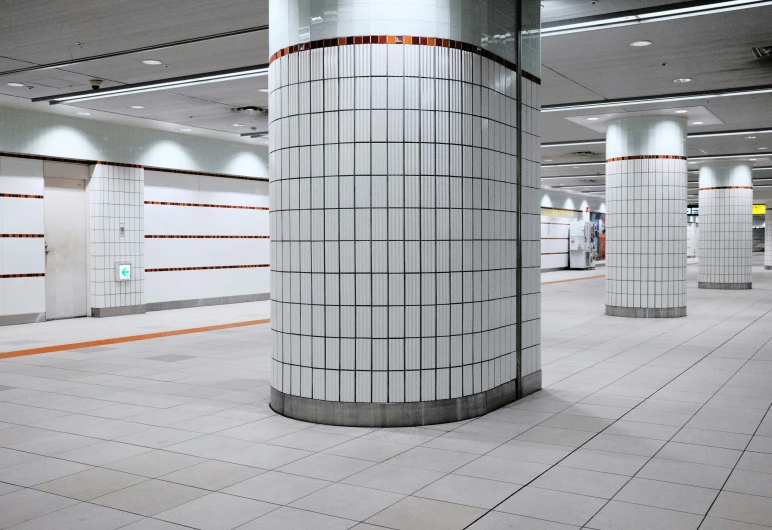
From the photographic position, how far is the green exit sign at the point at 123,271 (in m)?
14.1

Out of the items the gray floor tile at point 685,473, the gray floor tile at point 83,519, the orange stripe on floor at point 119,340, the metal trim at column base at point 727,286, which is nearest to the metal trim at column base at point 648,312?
the orange stripe on floor at point 119,340

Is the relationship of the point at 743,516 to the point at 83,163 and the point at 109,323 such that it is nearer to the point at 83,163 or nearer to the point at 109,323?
the point at 109,323

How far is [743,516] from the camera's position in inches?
143

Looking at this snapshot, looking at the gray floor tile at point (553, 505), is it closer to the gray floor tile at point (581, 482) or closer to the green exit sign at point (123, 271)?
the gray floor tile at point (581, 482)

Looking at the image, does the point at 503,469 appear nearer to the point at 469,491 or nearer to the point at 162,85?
the point at 469,491

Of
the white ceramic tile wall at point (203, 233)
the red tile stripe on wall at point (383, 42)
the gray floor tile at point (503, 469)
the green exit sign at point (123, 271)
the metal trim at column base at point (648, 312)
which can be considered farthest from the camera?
the white ceramic tile wall at point (203, 233)

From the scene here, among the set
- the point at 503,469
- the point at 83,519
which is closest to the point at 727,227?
the point at 503,469

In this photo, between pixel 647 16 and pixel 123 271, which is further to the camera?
pixel 123 271

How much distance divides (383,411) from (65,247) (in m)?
10.3

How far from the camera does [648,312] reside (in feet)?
44.5

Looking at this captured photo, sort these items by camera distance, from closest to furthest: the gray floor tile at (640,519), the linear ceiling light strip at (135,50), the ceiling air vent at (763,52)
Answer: the gray floor tile at (640,519), the linear ceiling light strip at (135,50), the ceiling air vent at (763,52)

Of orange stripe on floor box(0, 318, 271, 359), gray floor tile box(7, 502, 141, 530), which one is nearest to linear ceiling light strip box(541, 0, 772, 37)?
gray floor tile box(7, 502, 141, 530)

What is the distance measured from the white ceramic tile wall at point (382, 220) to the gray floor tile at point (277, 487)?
1309 mm

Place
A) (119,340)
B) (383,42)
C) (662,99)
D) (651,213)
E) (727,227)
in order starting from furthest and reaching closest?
(727,227) < (651,213) < (662,99) < (119,340) < (383,42)
